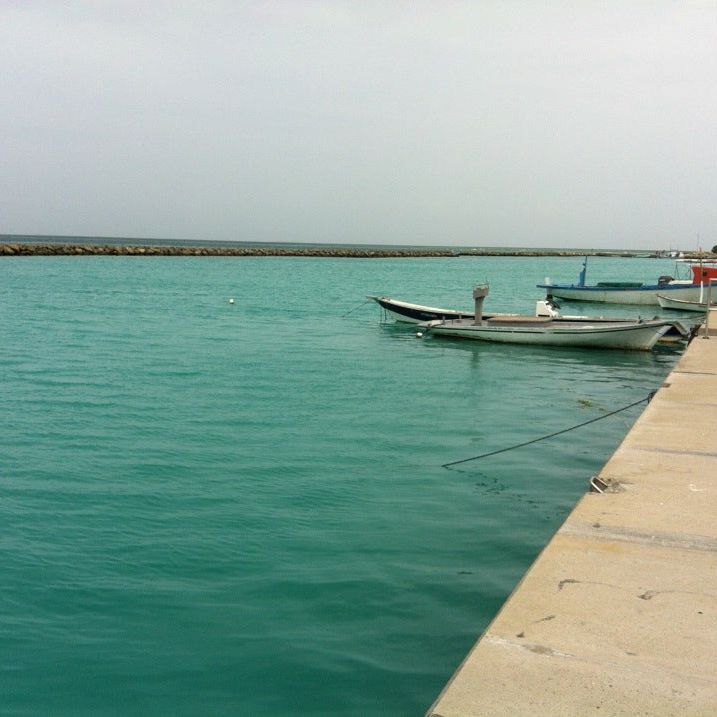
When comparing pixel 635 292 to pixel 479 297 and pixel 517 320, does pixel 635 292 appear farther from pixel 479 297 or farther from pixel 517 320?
pixel 479 297

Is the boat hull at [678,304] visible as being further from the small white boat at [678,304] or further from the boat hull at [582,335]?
the boat hull at [582,335]

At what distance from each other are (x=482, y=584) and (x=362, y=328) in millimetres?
22713

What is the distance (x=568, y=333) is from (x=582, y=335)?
1.22 ft

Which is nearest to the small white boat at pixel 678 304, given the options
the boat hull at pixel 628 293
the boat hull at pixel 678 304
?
the boat hull at pixel 678 304

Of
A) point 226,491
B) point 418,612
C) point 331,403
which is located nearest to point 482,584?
point 418,612

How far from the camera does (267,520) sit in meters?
8.22

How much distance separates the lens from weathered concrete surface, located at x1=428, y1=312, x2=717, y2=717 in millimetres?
3293

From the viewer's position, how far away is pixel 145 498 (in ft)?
29.1

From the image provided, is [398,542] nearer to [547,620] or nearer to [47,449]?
[547,620]

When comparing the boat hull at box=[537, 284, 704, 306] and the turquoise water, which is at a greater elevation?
the boat hull at box=[537, 284, 704, 306]

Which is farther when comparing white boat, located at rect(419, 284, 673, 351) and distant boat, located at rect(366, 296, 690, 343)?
distant boat, located at rect(366, 296, 690, 343)

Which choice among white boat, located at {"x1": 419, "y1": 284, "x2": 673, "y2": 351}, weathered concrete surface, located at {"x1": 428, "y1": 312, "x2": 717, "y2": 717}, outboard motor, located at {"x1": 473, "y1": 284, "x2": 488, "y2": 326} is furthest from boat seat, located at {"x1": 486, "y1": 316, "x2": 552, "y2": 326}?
weathered concrete surface, located at {"x1": 428, "y1": 312, "x2": 717, "y2": 717}

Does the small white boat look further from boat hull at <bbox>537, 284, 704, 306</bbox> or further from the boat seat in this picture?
the boat seat

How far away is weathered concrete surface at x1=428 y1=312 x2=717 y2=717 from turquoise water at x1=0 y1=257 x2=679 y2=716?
1.17 meters
